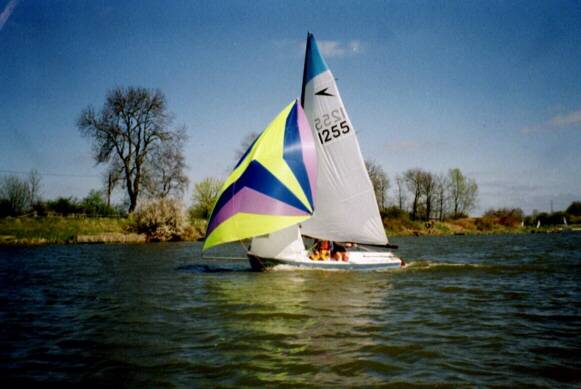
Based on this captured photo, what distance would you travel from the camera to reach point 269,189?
15.3 metres

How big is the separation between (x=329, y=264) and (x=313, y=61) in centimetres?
837

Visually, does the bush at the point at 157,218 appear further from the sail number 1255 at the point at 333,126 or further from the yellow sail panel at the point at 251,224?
the sail number 1255 at the point at 333,126

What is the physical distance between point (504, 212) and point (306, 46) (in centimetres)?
7243

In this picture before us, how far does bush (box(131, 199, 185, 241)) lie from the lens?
1518 inches

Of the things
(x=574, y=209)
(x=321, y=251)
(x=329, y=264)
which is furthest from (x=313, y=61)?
(x=574, y=209)

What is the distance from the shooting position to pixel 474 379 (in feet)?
17.7

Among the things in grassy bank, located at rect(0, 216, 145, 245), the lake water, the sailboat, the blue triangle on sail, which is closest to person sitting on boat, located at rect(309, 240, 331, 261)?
the sailboat

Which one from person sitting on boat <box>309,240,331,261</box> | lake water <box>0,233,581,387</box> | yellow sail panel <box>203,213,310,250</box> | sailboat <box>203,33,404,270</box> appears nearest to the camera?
lake water <box>0,233,581,387</box>

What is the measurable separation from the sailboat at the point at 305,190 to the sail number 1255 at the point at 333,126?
0.04 metres

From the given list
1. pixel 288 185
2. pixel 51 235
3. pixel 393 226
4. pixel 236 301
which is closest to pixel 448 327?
pixel 236 301

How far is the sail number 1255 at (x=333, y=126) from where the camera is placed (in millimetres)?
17078

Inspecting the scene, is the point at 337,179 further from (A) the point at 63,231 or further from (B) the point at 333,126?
(A) the point at 63,231

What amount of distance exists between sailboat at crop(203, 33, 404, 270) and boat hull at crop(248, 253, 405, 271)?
38 mm

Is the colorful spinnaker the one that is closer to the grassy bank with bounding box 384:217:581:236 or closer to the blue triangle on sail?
the blue triangle on sail
